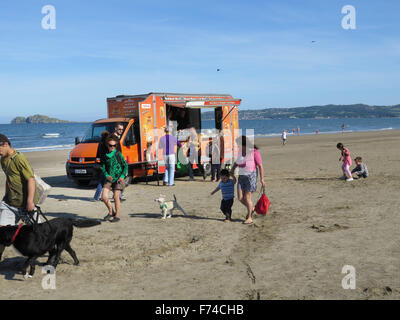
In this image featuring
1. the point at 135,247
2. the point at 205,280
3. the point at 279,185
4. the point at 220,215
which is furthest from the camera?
the point at 279,185

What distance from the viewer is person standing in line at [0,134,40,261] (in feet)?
18.7

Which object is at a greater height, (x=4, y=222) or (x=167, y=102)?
(x=167, y=102)

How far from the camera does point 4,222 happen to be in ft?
19.4

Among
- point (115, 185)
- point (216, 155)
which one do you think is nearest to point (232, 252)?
point (115, 185)

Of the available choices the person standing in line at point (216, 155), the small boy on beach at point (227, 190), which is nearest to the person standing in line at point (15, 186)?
the small boy on beach at point (227, 190)

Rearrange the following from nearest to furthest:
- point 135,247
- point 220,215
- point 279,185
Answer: point 135,247 < point 220,215 < point 279,185

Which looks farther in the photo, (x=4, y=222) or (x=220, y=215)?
(x=220, y=215)

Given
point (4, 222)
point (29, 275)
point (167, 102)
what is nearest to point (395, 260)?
point (29, 275)

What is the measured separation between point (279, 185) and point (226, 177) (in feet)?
18.3

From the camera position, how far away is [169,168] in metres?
14.5

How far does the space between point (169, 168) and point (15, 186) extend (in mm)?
8821

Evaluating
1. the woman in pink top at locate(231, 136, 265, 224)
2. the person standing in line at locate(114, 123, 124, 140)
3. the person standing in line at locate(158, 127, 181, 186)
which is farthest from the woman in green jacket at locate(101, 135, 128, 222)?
the person standing in line at locate(158, 127, 181, 186)
